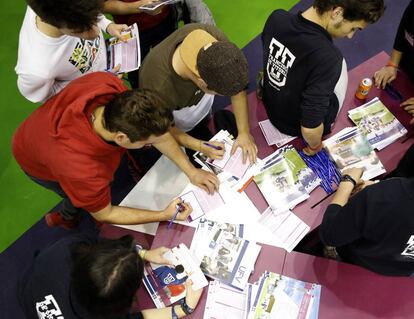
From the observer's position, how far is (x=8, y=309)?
9.50 ft

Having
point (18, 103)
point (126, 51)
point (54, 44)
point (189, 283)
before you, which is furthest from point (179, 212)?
point (18, 103)

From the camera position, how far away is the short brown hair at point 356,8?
1.81 meters

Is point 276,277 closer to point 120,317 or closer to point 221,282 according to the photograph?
point 221,282

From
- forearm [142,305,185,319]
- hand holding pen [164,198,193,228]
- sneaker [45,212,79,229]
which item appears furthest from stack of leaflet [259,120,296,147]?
sneaker [45,212,79,229]

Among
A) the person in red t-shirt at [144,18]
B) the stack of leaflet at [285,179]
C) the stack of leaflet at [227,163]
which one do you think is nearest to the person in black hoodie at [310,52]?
the stack of leaflet at [285,179]

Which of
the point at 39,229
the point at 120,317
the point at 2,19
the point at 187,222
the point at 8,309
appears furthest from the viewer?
the point at 2,19

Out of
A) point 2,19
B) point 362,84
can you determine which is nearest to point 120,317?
point 362,84

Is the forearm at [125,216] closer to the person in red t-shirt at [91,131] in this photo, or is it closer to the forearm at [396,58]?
the person in red t-shirt at [91,131]

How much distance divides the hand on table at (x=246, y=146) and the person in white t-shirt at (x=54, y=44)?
1014 millimetres

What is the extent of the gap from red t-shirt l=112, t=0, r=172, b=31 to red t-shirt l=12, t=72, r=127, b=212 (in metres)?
1.00

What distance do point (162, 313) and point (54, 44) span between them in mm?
1503

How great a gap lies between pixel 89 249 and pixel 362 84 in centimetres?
194

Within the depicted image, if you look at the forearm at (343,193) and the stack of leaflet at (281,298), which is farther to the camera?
the forearm at (343,193)

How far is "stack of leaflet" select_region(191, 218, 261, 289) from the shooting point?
2.02 m
